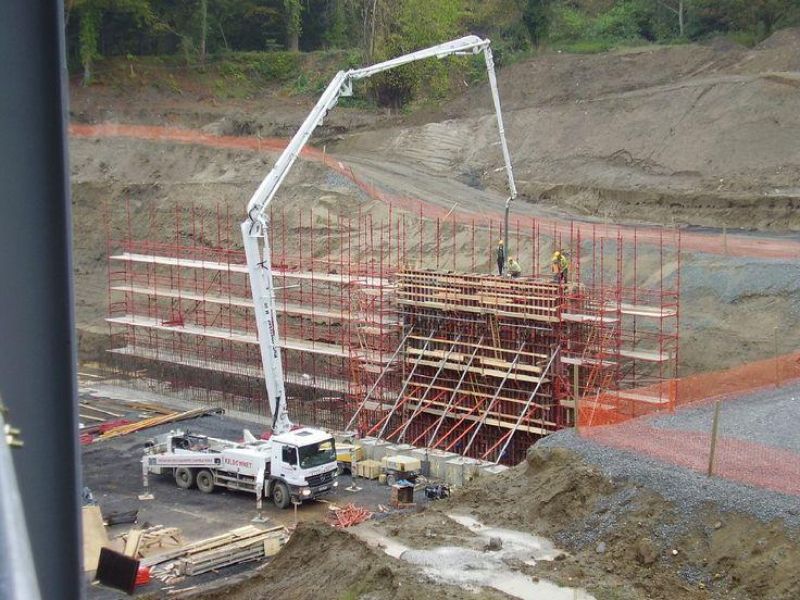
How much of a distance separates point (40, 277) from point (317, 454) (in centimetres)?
1775

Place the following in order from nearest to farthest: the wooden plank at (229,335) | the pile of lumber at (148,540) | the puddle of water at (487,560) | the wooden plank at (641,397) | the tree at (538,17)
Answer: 1. the puddle of water at (487,560)
2. the pile of lumber at (148,540)
3. the wooden plank at (641,397)
4. the wooden plank at (229,335)
5. the tree at (538,17)

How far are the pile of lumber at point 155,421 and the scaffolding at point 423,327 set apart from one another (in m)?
2.18

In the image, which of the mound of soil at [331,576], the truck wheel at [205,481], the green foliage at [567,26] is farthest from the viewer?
the green foliage at [567,26]

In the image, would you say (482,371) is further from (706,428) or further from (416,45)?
(416,45)

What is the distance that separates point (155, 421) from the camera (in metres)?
29.1

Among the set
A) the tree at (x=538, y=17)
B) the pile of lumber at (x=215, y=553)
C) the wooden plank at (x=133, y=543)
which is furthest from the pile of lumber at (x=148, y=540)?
the tree at (x=538, y=17)

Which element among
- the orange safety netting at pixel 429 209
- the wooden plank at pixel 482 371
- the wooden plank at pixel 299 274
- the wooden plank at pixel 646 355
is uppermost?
the orange safety netting at pixel 429 209

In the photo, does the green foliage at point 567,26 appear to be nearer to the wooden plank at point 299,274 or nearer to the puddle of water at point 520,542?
the wooden plank at point 299,274

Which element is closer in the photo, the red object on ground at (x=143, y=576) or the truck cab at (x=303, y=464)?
the red object on ground at (x=143, y=576)

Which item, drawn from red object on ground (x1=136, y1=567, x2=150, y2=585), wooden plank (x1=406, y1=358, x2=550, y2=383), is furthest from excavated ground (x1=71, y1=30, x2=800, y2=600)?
wooden plank (x1=406, y1=358, x2=550, y2=383)

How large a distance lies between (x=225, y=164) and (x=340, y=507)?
24146mm

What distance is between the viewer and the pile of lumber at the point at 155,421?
92.4 feet

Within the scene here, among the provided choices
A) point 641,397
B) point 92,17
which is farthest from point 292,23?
point 641,397

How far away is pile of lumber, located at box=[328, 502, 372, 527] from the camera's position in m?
20.5
